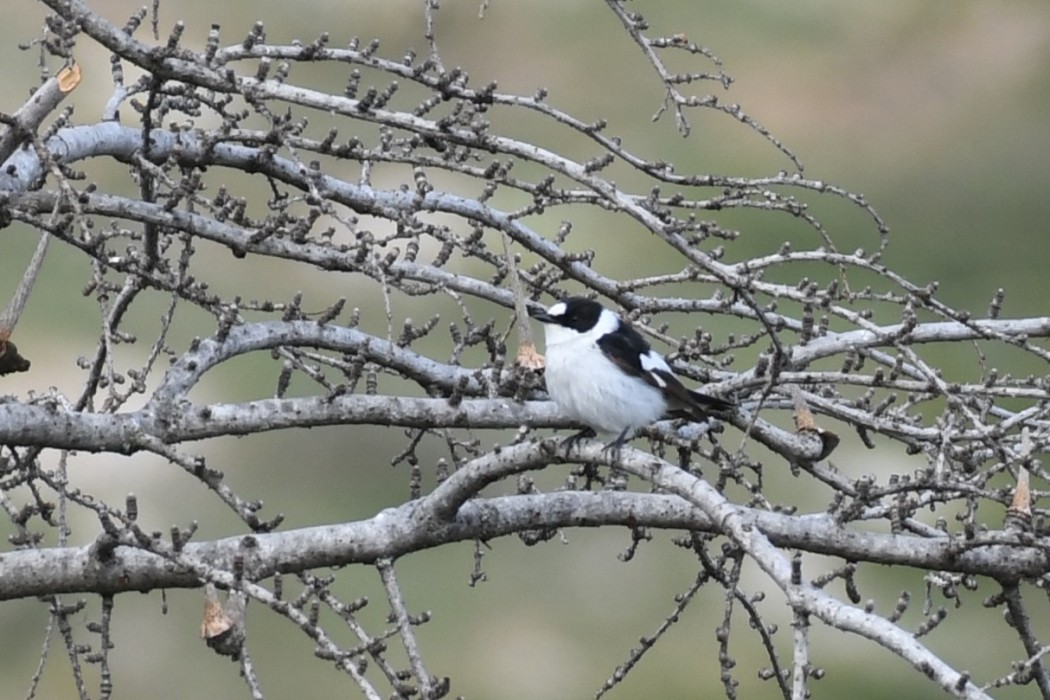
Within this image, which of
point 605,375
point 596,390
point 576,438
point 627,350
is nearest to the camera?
point 576,438

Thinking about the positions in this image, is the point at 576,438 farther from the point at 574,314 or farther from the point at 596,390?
the point at 574,314

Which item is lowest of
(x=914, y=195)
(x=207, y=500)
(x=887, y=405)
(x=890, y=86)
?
(x=887, y=405)

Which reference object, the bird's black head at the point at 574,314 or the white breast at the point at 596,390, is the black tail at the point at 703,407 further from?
the bird's black head at the point at 574,314

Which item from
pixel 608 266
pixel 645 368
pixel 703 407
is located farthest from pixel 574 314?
pixel 608 266

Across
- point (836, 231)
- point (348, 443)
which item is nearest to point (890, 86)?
point (836, 231)

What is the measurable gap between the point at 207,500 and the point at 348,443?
2.94 m

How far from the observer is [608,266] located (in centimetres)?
3125

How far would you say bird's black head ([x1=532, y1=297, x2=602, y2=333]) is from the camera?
19.3 feet

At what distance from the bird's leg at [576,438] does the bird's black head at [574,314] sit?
450 mm

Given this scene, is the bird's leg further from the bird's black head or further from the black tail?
the bird's black head

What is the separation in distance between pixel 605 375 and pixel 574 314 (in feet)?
1.30

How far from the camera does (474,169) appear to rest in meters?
4.34

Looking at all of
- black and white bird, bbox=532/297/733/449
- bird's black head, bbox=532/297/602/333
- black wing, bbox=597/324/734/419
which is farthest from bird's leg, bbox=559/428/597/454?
bird's black head, bbox=532/297/602/333

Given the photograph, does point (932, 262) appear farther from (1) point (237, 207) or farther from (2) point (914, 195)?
(1) point (237, 207)
